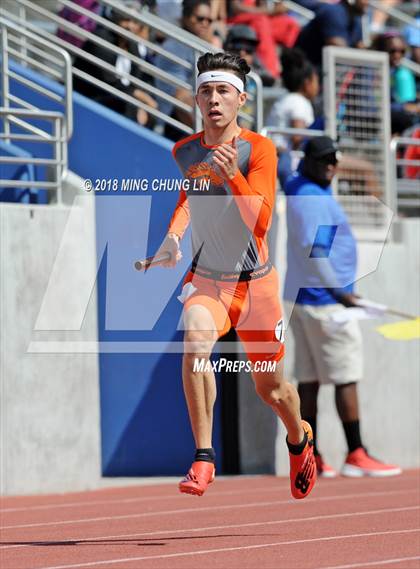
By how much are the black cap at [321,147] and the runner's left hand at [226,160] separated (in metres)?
4.47

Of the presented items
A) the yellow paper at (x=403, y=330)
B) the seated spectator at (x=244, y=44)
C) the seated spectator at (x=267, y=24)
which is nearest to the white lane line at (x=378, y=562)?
the yellow paper at (x=403, y=330)

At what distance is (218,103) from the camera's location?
8.34 metres

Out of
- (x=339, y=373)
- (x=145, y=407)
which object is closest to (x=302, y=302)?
(x=339, y=373)

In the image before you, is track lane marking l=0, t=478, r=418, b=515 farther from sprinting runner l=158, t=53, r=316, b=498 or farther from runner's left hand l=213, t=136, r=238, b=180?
runner's left hand l=213, t=136, r=238, b=180

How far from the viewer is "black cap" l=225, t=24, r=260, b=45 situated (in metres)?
15.7

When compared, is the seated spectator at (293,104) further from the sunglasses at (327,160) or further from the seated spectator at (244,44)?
the sunglasses at (327,160)

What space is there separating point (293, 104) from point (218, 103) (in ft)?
21.8

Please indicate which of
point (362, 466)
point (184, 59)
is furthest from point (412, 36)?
point (362, 466)

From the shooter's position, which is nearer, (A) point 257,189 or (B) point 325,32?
(A) point 257,189

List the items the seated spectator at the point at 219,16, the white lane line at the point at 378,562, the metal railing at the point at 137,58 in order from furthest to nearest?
the seated spectator at the point at 219,16, the metal railing at the point at 137,58, the white lane line at the point at 378,562

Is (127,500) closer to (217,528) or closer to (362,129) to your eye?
(217,528)

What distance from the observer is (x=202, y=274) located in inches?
332

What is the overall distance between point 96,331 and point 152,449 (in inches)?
65.0

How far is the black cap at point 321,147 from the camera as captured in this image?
12.4m
